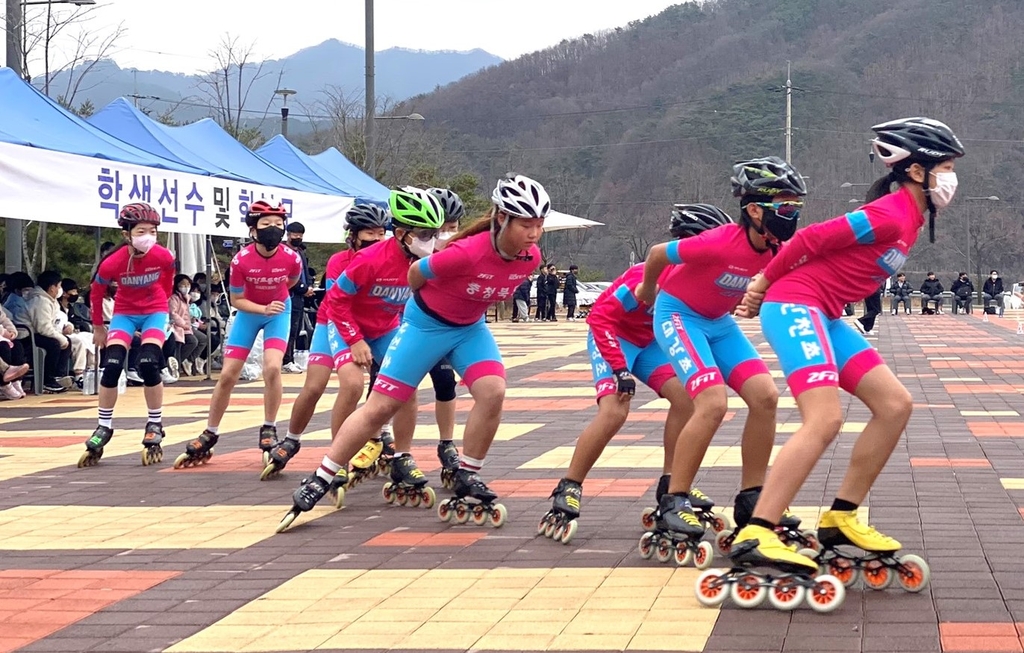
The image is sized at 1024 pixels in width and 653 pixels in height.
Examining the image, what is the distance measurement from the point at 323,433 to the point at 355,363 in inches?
189

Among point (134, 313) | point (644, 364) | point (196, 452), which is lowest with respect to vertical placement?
point (196, 452)

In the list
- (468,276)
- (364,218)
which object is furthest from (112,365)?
(468,276)

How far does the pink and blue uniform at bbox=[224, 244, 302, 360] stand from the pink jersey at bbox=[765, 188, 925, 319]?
5672 mm

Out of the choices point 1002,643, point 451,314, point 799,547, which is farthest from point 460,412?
point 1002,643

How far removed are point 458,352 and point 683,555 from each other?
188 centimetres

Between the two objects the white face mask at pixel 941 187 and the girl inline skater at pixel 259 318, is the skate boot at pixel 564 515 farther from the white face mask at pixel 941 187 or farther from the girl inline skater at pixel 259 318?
the girl inline skater at pixel 259 318

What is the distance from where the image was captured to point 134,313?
1127 centimetres

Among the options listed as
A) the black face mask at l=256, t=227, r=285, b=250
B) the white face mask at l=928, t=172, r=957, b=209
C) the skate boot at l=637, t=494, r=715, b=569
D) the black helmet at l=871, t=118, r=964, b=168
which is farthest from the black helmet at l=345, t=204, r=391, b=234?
the white face mask at l=928, t=172, r=957, b=209

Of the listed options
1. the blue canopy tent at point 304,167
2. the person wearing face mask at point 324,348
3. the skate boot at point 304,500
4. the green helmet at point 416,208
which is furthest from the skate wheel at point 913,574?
the blue canopy tent at point 304,167

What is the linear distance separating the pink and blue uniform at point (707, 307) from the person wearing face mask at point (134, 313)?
5.35m

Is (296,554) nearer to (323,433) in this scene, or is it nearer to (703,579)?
(703,579)

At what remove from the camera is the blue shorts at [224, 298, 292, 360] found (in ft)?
35.8

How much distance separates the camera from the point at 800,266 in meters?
6.13

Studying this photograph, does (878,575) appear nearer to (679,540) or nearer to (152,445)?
(679,540)
